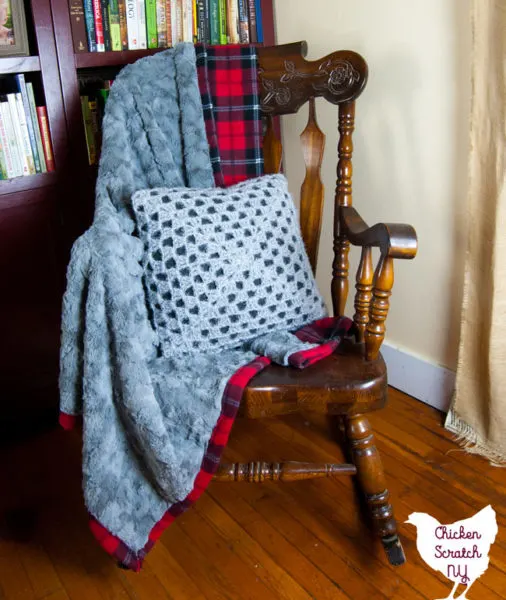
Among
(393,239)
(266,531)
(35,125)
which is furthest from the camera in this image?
(35,125)

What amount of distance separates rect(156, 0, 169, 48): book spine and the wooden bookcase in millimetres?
44

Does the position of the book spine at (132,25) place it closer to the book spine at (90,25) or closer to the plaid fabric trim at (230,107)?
the book spine at (90,25)

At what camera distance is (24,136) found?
1.54 m

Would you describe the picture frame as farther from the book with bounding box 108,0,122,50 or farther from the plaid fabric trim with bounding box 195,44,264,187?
the plaid fabric trim with bounding box 195,44,264,187

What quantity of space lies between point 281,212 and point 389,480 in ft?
2.23

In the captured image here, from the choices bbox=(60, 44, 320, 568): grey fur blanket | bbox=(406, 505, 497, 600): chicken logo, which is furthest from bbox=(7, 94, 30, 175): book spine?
bbox=(406, 505, 497, 600): chicken logo

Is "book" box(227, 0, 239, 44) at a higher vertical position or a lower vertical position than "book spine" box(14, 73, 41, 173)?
higher

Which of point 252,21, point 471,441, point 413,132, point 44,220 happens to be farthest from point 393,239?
point 252,21

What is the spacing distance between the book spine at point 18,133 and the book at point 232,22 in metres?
0.64

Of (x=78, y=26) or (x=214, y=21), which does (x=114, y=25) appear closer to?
→ (x=78, y=26)

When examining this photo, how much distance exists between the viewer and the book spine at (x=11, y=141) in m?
1.49

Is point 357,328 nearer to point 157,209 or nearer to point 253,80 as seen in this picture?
point 157,209

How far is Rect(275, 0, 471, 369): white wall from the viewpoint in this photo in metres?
1.48

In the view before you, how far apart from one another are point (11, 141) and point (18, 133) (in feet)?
0.09
